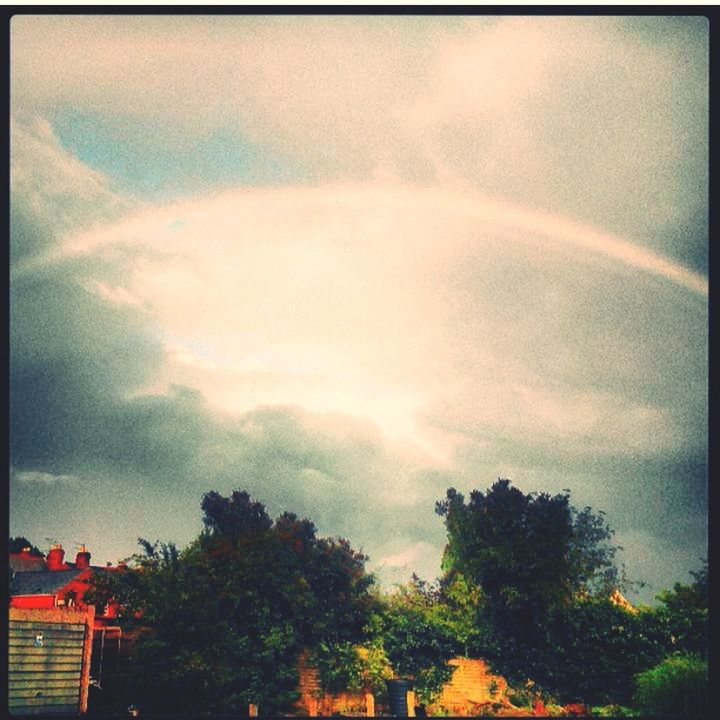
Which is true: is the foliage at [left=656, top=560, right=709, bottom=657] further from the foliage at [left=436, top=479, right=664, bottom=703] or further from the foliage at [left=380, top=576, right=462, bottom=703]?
the foliage at [left=380, top=576, right=462, bottom=703]

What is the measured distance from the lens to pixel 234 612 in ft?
40.5

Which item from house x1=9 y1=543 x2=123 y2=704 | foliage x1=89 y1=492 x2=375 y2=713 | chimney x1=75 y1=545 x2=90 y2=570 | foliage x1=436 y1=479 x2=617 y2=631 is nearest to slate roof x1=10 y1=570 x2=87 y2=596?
house x1=9 y1=543 x2=123 y2=704

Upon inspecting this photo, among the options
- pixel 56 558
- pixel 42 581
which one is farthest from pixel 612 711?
pixel 56 558

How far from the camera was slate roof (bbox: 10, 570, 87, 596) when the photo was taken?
68.1ft

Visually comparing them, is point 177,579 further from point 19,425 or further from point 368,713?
point 19,425

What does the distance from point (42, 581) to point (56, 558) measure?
1.16 metres

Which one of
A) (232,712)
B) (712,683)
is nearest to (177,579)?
(232,712)

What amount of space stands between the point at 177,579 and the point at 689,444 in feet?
35.4

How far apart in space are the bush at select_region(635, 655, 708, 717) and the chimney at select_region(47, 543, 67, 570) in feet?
57.0

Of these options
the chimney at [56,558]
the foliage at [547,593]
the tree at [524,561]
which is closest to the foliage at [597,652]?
the foliage at [547,593]

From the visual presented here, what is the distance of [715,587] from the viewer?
22.4 feet

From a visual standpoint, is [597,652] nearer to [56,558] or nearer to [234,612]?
[234,612]

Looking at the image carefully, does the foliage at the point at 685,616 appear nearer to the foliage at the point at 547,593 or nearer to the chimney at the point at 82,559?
the foliage at the point at 547,593

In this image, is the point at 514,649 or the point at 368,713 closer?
the point at 368,713
